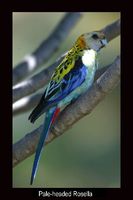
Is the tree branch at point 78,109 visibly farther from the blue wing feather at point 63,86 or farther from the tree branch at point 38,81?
the tree branch at point 38,81

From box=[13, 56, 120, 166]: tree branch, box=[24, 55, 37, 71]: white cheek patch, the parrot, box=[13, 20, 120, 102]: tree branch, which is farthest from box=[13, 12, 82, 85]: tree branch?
box=[13, 56, 120, 166]: tree branch

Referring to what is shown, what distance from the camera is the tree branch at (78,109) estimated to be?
4.09 metres

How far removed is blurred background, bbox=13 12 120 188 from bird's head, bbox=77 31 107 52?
4.98 feet

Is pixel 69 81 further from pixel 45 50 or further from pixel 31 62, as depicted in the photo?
pixel 45 50

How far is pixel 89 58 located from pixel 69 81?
0.92 feet

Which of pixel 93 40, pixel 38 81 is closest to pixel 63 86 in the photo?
pixel 93 40

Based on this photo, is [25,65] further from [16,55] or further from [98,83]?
[98,83]

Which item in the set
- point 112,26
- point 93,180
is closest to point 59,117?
point 112,26

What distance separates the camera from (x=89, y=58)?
4.67 meters

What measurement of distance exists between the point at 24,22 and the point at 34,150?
3.08m

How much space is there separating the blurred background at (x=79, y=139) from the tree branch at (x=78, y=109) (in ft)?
5.83

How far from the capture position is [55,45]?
6.00 meters
